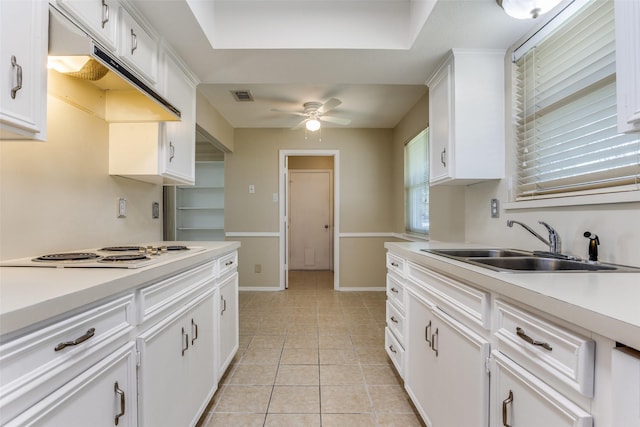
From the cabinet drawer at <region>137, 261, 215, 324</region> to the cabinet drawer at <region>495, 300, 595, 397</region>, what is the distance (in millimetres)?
1177

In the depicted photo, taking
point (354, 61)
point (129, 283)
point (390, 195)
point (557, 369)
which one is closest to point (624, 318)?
point (557, 369)

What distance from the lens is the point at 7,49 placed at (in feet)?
2.95

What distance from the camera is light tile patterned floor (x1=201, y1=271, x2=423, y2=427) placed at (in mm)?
1699

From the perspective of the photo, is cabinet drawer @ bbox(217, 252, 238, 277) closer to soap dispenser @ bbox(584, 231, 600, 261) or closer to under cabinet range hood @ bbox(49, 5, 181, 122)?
under cabinet range hood @ bbox(49, 5, 181, 122)

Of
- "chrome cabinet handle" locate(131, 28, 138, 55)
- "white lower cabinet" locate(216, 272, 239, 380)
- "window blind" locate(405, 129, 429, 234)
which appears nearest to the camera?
"chrome cabinet handle" locate(131, 28, 138, 55)

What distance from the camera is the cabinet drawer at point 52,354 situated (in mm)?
595

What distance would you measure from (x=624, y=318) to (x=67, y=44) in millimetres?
1703

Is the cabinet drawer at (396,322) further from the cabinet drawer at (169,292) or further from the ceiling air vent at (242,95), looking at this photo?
the ceiling air vent at (242,95)

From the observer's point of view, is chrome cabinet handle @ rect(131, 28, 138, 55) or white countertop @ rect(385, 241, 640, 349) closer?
white countertop @ rect(385, 241, 640, 349)

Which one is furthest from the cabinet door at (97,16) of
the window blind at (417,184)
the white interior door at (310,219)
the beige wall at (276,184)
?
the white interior door at (310,219)

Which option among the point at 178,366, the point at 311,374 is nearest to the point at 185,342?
the point at 178,366

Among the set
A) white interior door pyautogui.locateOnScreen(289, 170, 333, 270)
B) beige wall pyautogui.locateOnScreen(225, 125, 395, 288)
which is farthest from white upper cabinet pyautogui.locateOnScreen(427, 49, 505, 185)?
white interior door pyautogui.locateOnScreen(289, 170, 333, 270)

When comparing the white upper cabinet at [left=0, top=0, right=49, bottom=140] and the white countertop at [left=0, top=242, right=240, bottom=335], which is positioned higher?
the white upper cabinet at [left=0, top=0, right=49, bottom=140]

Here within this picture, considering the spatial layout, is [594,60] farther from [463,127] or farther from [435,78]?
[435,78]
